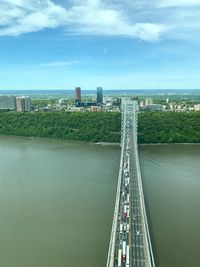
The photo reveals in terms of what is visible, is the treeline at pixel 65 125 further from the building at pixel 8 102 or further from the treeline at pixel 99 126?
the building at pixel 8 102

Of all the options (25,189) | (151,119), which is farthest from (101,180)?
(151,119)

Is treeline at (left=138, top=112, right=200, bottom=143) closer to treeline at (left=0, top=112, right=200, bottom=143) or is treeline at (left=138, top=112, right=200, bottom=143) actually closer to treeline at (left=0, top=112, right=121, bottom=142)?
treeline at (left=0, top=112, right=200, bottom=143)

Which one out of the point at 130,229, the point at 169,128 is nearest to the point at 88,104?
the point at 169,128

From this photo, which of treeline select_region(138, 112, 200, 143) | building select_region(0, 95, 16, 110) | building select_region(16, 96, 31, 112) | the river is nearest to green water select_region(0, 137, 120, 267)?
the river

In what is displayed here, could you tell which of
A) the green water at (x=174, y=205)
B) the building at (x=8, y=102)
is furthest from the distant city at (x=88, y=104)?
the green water at (x=174, y=205)

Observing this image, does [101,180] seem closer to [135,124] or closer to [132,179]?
[132,179]

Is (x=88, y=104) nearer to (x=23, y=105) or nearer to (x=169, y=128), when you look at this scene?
(x=23, y=105)

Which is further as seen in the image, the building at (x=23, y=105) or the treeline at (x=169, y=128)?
the building at (x=23, y=105)
